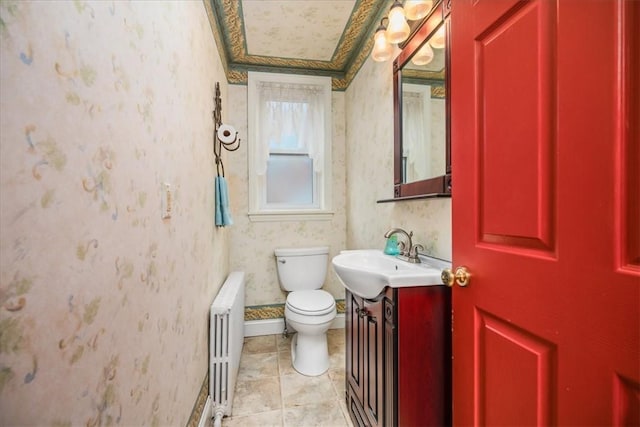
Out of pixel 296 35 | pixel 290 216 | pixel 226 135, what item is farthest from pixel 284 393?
pixel 296 35

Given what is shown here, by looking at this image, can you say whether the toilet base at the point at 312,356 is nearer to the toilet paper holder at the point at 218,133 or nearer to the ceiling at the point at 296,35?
the toilet paper holder at the point at 218,133

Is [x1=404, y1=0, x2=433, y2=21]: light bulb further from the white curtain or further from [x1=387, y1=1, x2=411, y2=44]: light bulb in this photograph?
the white curtain

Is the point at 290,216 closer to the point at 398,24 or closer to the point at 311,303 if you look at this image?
the point at 311,303

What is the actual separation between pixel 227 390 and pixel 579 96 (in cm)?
178

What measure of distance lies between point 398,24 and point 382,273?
1.19 m

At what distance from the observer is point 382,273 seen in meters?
0.99

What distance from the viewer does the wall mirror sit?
1.15 metres

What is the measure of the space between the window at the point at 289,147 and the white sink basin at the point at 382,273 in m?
1.09

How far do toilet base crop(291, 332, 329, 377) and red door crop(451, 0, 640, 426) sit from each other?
3.68 feet

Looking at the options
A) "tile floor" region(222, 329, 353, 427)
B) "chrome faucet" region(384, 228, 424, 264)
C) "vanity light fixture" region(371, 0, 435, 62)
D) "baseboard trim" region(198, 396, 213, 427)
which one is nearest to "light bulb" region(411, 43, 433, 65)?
"vanity light fixture" region(371, 0, 435, 62)

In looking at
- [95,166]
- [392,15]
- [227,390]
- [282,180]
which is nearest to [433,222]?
[392,15]

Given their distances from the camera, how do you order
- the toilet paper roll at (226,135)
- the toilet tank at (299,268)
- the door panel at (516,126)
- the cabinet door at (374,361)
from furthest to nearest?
the toilet tank at (299,268) < the toilet paper roll at (226,135) < the cabinet door at (374,361) < the door panel at (516,126)

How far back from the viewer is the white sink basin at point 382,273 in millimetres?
964

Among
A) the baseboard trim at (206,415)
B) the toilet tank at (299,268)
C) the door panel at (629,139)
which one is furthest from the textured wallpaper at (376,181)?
the baseboard trim at (206,415)
